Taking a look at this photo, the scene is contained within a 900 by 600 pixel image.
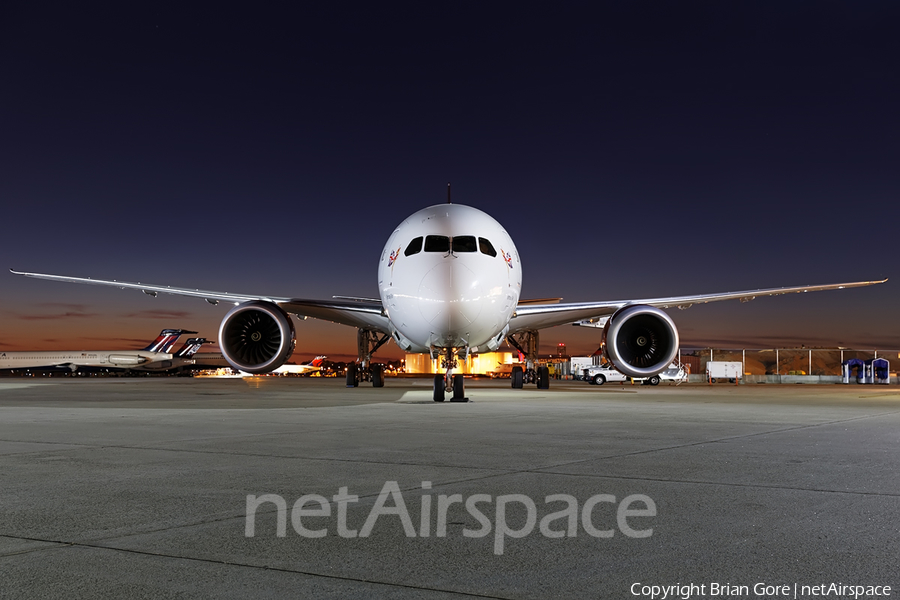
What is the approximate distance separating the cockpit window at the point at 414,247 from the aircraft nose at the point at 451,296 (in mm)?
774

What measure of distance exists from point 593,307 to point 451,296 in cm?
711

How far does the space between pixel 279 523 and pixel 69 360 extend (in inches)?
2689

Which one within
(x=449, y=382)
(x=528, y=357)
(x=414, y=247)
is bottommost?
(x=449, y=382)

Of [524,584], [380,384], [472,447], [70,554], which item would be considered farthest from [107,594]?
[380,384]

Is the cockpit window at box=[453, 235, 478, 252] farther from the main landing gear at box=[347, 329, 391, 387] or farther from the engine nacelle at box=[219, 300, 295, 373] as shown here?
the main landing gear at box=[347, 329, 391, 387]

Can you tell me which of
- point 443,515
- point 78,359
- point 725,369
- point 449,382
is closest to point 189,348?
point 78,359

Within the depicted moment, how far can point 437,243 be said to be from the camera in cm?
1504

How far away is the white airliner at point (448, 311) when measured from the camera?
48.7 ft

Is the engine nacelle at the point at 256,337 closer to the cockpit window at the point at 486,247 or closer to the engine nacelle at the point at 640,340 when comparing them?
Result: the cockpit window at the point at 486,247

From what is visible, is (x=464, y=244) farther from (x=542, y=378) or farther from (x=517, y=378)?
(x=542, y=378)

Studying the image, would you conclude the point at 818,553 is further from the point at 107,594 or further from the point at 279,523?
the point at 107,594

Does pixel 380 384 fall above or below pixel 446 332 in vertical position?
below

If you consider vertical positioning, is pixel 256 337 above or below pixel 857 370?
above

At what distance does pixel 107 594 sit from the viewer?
2586 mm
